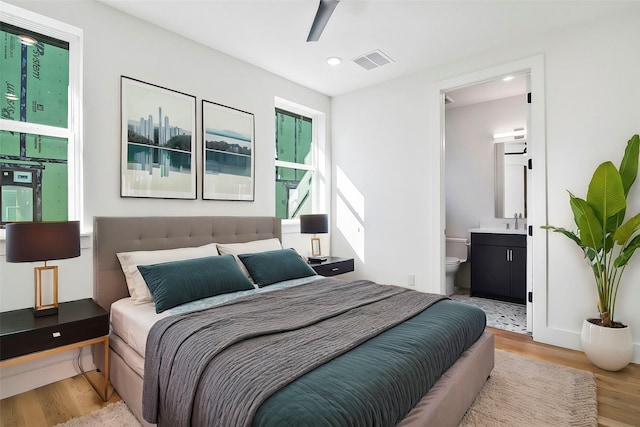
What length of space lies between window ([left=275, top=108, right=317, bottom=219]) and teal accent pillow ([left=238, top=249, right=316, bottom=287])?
1187 millimetres

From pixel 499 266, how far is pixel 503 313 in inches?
27.7

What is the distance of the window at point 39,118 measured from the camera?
89.9 inches

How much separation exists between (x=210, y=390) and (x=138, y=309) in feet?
3.88

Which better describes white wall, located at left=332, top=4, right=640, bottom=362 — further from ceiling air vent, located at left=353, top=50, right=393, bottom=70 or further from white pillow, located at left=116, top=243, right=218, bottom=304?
white pillow, located at left=116, top=243, right=218, bottom=304

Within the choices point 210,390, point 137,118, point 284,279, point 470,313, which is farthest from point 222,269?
point 470,313

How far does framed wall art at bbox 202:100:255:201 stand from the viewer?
3.28 metres

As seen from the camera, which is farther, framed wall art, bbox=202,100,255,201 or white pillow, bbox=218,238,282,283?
framed wall art, bbox=202,100,255,201

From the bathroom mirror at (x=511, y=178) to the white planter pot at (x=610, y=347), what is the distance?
7.86 feet

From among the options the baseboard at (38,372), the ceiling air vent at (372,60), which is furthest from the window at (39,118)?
the ceiling air vent at (372,60)

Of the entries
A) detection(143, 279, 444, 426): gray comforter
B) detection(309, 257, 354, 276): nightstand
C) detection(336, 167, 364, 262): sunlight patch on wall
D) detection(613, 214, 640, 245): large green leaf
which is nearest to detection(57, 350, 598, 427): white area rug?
detection(143, 279, 444, 426): gray comforter

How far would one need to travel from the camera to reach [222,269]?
2527mm

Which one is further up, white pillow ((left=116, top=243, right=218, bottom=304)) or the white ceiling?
the white ceiling

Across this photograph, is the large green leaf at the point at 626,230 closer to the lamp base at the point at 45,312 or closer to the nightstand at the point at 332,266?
the nightstand at the point at 332,266

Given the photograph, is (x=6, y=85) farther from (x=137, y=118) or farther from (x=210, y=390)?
(x=210, y=390)
